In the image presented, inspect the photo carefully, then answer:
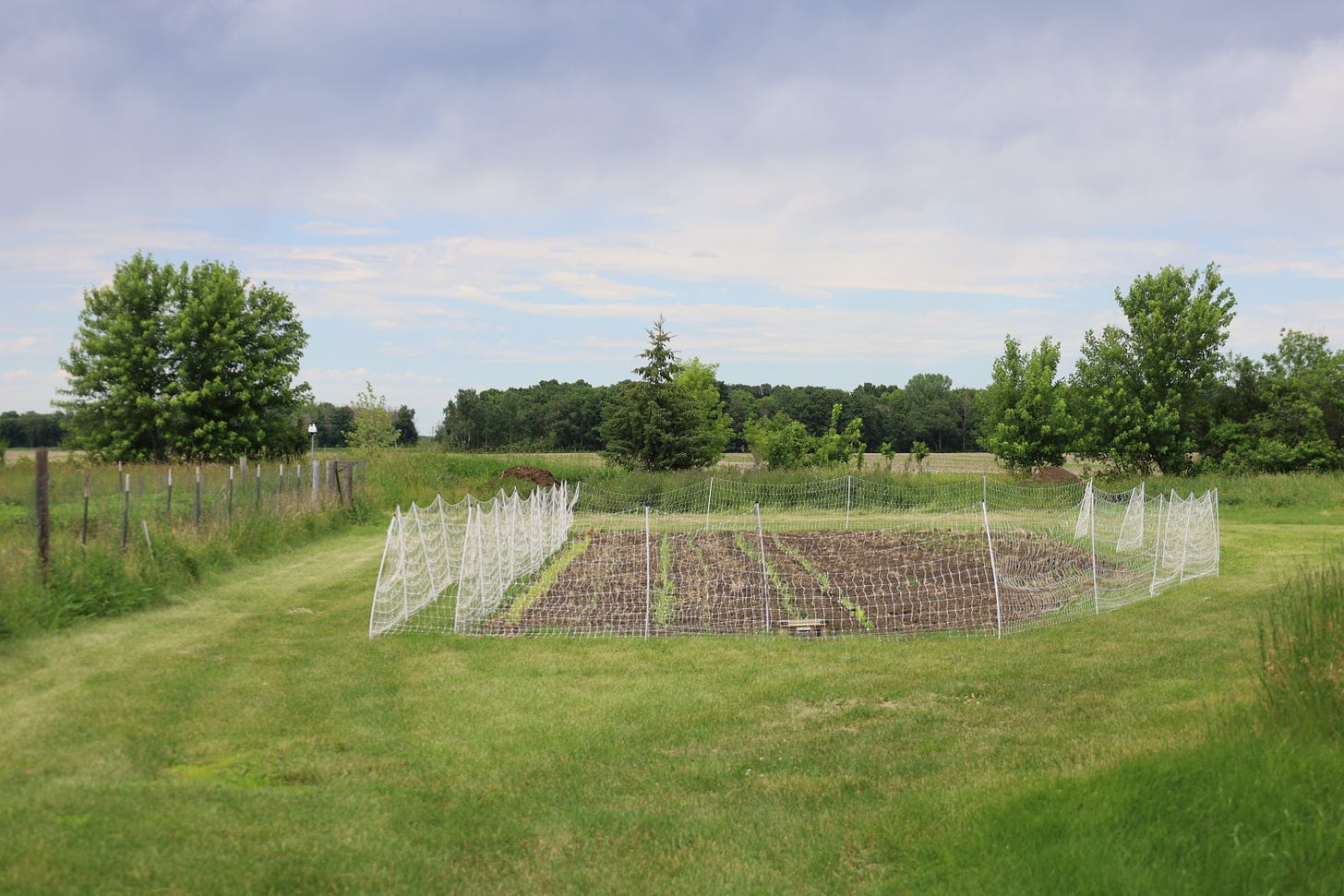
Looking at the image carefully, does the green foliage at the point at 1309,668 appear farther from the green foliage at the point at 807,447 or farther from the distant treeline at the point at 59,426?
the green foliage at the point at 807,447

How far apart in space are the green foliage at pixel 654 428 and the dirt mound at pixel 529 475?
6.93 metres

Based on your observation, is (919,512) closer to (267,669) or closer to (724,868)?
(267,669)

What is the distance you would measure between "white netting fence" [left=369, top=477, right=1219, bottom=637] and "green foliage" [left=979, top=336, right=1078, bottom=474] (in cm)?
1226

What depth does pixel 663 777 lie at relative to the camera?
233 inches

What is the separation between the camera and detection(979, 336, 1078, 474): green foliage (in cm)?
3675

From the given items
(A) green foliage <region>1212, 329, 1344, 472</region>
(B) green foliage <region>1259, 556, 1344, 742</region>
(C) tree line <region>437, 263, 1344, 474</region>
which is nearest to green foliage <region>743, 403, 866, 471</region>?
(C) tree line <region>437, 263, 1344, 474</region>

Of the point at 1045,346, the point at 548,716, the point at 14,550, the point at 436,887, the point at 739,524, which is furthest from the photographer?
the point at 1045,346

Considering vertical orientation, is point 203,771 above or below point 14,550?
below

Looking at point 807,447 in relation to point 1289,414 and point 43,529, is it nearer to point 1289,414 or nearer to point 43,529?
point 1289,414

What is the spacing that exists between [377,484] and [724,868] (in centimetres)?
2308

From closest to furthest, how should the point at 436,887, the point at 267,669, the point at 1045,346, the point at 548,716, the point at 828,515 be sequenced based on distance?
the point at 436,887 → the point at 548,716 → the point at 267,669 → the point at 828,515 → the point at 1045,346

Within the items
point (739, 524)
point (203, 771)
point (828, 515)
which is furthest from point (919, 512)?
point (203, 771)

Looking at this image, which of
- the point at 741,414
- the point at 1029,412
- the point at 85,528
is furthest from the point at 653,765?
the point at 741,414

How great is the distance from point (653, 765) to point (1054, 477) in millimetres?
29975
